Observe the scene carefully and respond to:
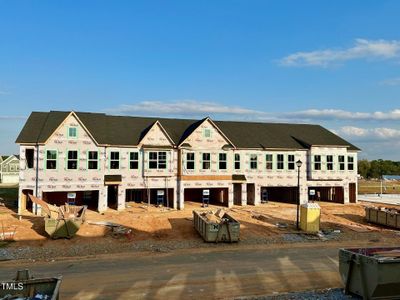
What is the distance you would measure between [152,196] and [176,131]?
7394 mm

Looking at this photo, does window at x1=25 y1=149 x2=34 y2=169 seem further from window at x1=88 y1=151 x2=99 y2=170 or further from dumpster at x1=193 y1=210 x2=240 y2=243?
dumpster at x1=193 y1=210 x2=240 y2=243

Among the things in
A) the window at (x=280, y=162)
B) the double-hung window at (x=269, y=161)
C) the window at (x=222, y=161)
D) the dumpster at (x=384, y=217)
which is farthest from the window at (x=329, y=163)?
the window at (x=222, y=161)

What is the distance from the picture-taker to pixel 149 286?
1452 centimetres

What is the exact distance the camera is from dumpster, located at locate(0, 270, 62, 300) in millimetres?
9789

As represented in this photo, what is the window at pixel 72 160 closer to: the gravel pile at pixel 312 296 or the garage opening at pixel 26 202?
the garage opening at pixel 26 202

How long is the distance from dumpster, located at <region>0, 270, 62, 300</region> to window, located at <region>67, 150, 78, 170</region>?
2365 centimetres

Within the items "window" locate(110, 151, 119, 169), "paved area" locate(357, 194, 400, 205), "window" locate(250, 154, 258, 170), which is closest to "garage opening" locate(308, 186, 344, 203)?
"paved area" locate(357, 194, 400, 205)

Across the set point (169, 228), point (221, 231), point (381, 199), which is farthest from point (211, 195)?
point (381, 199)

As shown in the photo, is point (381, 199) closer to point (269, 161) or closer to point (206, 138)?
point (269, 161)

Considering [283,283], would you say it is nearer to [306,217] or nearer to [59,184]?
[306,217]

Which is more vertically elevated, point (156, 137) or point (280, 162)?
point (156, 137)

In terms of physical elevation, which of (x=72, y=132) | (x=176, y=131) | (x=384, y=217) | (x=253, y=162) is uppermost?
(x=176, y=131)

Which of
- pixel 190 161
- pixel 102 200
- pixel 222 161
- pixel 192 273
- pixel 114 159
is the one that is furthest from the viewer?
pixel 222 161

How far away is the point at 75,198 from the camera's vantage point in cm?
3700
